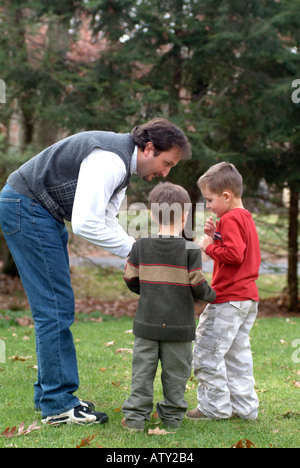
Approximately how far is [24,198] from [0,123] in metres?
7.58

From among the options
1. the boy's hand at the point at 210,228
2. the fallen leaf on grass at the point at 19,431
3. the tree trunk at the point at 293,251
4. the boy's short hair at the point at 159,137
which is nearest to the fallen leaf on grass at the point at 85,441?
the fallen leaf on grass at the point at 19,431

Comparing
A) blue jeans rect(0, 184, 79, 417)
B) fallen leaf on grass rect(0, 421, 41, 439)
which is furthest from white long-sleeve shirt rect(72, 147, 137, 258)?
fallen leaf on grass rect(0, 421, 41, 439)

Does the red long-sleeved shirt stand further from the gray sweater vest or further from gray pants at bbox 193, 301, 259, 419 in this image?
the gray sweater vest

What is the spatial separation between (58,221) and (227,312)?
1.25 meters

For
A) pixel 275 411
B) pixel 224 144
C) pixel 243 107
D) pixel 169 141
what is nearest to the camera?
pixel 169 141

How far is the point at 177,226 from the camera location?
10.2 feet

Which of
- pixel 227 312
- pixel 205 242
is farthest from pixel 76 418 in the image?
pixel 205 242

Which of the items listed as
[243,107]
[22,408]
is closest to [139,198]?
[243,107]

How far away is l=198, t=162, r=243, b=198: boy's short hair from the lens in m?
3.32

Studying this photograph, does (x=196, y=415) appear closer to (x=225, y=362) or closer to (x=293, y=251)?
(x=225, y=362)

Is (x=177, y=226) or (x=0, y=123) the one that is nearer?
(x=177, y=226)

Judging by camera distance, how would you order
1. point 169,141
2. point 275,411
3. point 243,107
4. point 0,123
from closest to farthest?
point 169,141
point 275,411
point 243,107
point 0,123

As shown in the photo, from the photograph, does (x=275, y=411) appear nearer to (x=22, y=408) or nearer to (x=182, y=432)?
(x=182, y=432)

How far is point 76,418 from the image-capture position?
10.6 ft
